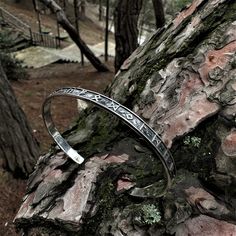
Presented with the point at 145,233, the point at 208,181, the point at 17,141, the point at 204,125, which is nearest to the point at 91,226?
the point at 145,233

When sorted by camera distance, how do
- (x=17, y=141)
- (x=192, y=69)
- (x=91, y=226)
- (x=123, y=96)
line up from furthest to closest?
(x=17, y=141)
(x=123, y=96)
(x=192, y=69)
(x=91, y=226)

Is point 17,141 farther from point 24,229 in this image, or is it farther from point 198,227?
point 198,227

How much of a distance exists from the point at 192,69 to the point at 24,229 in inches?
52.2

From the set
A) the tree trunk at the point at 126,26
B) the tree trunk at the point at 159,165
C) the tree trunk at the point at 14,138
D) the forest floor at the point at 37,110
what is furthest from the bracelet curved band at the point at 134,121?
the tree trunk at the point at 126,26

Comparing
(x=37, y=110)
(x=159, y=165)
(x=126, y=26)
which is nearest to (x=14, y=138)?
(x=37, y=110)

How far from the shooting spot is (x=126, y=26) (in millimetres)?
7879

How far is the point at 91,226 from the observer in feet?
6.24

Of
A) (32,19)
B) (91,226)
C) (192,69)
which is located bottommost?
(32,19)

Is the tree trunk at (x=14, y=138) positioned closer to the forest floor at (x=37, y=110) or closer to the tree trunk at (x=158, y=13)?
the forest floor at (x=37, y=110)

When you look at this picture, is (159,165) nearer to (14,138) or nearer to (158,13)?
(14,138)

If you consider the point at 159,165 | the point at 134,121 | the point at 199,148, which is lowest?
the point at 159,165

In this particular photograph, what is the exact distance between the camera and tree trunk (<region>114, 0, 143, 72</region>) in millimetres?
7559

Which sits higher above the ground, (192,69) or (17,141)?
(192,69)

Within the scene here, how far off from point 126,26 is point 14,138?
11.9 ft
